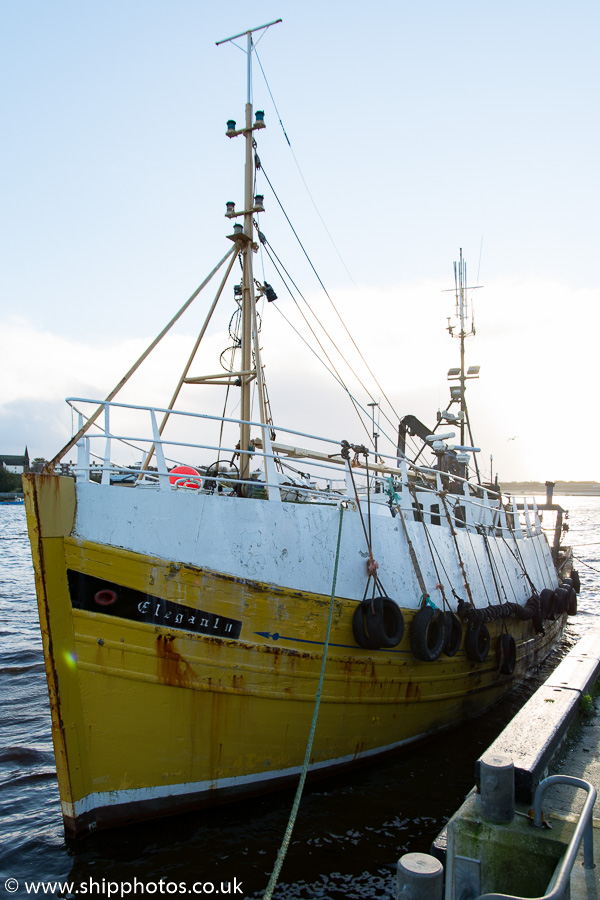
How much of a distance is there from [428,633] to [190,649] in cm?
361

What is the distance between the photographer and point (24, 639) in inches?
633

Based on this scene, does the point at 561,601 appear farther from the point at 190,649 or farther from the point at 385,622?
the point at 190,649

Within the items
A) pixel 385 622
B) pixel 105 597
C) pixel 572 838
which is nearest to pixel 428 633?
pixel 385 622

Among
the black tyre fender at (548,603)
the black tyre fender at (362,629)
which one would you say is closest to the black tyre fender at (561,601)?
the black tyre fender at (548,603)

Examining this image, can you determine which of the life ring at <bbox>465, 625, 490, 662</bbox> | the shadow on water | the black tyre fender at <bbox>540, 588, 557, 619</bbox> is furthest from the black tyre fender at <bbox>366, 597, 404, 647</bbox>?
the black tyre fender at <bbox>540, 588, 557, 619</bbox>

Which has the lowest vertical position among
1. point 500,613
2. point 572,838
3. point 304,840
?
point 304,840

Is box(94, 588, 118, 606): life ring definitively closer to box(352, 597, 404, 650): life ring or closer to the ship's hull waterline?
the ship's hull waterline

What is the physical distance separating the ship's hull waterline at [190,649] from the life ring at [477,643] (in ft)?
6.65

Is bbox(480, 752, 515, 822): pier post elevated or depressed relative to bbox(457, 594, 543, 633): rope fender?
elevated

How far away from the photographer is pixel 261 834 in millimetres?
6105

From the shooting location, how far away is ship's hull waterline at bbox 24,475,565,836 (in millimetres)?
5535

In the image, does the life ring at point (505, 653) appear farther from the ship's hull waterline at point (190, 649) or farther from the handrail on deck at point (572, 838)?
the handrail on deck at point (572, 838)

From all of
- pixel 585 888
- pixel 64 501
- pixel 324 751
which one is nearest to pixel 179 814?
pixel 324 751

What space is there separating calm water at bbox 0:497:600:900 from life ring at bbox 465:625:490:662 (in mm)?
1420
